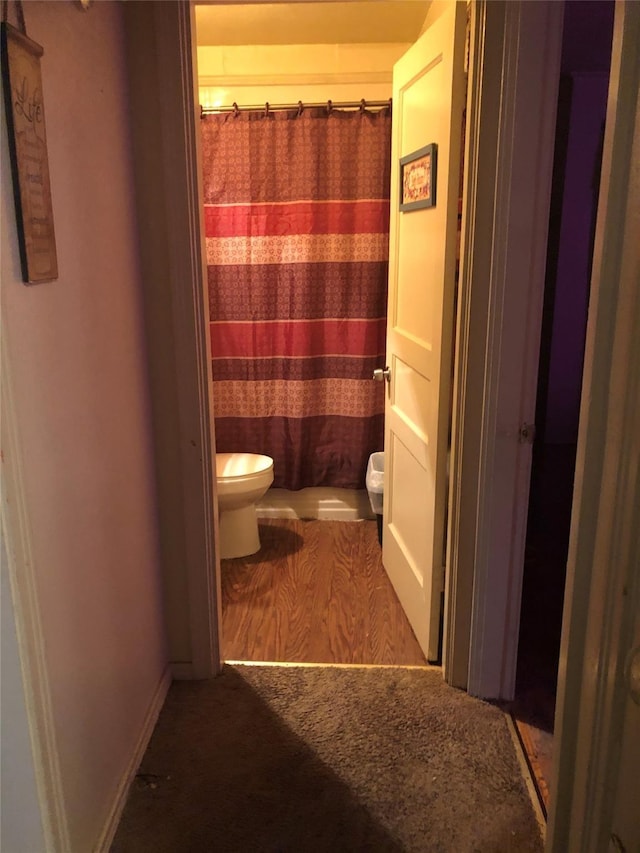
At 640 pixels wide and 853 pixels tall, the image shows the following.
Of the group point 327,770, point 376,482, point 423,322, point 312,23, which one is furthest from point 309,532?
point 312,23

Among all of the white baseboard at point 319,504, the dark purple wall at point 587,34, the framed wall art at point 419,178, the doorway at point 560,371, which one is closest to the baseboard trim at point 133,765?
the doorway at point 560,371

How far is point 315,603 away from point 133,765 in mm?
1058

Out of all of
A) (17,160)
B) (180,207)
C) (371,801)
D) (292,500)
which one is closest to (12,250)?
(17,160)

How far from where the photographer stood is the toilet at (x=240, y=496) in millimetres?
2871

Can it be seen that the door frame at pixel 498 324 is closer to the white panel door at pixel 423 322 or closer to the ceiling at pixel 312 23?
the white panel door at pixel 423 322

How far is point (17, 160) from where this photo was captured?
1.13m

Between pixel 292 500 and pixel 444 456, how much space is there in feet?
5.21

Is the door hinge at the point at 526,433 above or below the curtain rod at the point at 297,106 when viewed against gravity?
below

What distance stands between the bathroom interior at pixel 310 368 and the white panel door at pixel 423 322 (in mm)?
297

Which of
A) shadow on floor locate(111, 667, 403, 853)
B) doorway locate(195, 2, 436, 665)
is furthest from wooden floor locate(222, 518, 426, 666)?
shadow on floor locate(111, 667, 403, 853)

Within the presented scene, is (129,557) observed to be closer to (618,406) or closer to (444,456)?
(444,456)

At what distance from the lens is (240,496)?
2.91 metres

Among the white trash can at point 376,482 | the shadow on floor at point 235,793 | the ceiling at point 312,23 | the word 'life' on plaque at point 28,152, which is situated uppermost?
the ceiling at point 312,23

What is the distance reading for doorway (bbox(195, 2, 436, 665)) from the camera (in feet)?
8.04
